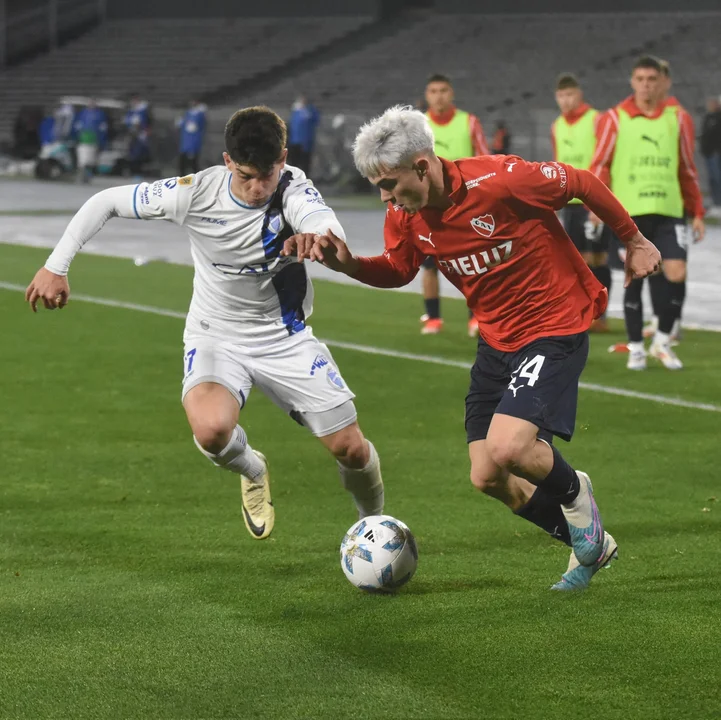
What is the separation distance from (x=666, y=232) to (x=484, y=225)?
611 cm

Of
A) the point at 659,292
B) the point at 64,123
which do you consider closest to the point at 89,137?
the point at 64,123

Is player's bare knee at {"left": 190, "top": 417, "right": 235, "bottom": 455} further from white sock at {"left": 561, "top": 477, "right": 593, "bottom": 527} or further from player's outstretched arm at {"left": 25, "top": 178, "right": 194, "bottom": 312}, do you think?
white sock at {"left": 561, "top": 477, "right": 593, "bottom": 527}

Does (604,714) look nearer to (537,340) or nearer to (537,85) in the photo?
(537,340)

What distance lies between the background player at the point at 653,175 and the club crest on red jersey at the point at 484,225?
233 inches

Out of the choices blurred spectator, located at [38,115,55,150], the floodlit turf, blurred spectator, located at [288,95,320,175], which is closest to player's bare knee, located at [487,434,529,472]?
the floodlit turf

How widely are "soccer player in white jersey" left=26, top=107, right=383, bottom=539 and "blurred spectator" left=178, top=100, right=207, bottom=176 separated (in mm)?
27525

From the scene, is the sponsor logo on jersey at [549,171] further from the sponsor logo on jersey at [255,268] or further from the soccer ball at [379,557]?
the soccer ball at [379,557]

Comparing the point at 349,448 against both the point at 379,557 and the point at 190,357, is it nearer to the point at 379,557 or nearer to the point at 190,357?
the point at 379,557

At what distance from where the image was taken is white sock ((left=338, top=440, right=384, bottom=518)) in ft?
20.7

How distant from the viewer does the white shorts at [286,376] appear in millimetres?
6320

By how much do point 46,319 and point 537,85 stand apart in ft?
82.7

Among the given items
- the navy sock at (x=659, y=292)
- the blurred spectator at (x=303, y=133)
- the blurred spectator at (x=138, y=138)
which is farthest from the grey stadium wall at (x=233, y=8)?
the navy sock at (x=659, y=292)

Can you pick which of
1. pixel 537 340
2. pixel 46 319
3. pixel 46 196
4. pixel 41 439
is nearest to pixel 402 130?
pixel 537 340

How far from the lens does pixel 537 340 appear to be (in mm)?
5551
